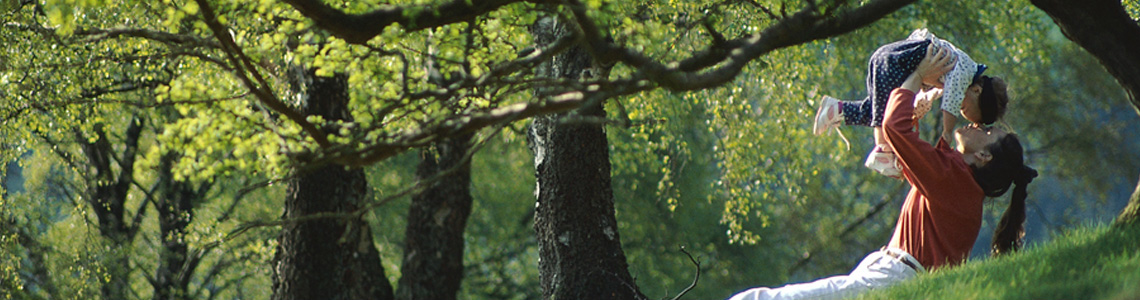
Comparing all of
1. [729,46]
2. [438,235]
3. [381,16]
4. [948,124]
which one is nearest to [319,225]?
[438,235]

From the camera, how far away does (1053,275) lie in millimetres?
4770

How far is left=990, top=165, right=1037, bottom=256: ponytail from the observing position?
5.58 meters

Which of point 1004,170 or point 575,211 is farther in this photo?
point 575,211

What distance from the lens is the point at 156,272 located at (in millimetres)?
16891

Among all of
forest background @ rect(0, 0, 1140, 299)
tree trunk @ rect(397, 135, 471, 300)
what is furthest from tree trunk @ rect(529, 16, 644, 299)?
tree trunk @ rect(397, 135, 471, 300)

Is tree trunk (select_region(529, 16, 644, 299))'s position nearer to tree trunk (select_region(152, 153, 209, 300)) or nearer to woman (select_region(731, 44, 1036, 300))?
woman (select_region(731, 44, 1036, 300))

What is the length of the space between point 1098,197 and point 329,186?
1838 cm

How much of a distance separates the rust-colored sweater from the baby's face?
0.26 metres

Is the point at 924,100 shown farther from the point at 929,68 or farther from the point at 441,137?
the point at 441,137

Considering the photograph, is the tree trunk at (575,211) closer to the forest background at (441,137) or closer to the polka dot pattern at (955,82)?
the forest background at (441,137)

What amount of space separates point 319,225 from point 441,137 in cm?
517

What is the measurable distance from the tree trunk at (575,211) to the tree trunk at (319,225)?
223 cm

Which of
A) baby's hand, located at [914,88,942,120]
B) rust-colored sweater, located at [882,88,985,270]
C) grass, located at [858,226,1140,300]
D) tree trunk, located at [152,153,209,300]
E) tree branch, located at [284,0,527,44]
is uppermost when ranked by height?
tree trunk, located at [152,153,209,300]

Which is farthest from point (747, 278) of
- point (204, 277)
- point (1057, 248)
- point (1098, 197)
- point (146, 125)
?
point (1057, 248)
